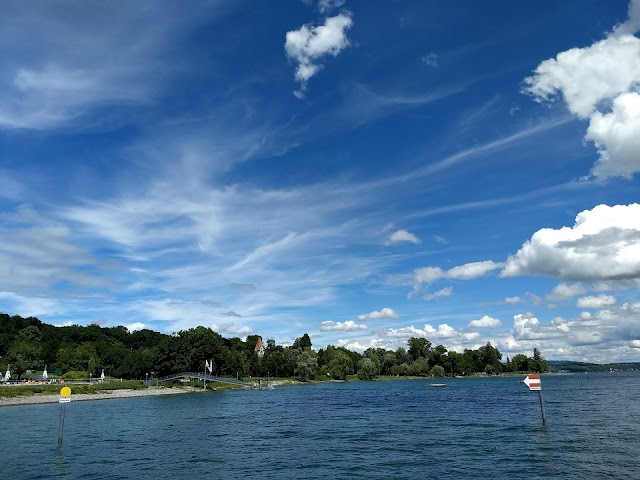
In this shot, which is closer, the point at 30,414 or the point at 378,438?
the point at 378,438

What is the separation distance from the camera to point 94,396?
103438mm

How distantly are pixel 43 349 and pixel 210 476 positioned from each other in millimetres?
192613

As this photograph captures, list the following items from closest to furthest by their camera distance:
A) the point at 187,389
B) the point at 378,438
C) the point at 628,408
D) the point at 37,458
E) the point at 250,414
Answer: the point at 37,458 < the point at 378,438 < the point at 628,408 < the point at 250,414 < the point at 187,389

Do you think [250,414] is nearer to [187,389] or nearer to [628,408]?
[628,408]

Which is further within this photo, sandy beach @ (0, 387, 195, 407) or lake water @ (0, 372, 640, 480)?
sandy beach @ (0, 387, 195, 407)

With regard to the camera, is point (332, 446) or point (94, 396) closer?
point (332, 446)

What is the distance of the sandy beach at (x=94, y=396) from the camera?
3418 inches

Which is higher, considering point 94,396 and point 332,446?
point 332,446

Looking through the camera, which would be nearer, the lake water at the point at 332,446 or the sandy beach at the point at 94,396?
the lake water at the point at 332,446

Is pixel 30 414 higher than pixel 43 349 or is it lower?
lower

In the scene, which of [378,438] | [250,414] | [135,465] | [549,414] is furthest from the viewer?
[250,414]

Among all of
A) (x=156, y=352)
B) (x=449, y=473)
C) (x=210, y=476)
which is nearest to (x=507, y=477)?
(x=449, y=473)

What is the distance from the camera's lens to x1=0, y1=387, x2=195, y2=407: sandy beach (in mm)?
86812

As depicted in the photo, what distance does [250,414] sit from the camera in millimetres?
71875
